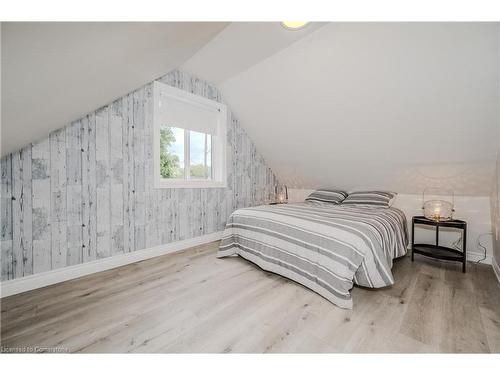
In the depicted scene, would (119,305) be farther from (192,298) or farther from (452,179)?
(452,179)

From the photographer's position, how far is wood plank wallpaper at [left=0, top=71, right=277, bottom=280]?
74.8 inches

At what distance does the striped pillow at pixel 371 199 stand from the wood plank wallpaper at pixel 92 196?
7.59 feet

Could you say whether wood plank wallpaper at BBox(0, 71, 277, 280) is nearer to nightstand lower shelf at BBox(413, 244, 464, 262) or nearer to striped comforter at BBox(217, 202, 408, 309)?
striped comforter at BBox(217, 202, 408, 309)

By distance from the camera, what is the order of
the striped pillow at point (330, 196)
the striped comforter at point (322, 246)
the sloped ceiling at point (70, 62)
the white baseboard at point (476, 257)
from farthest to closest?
the striped pillow at point (330, 196) → the white baseboard at point (476, 257) → the striped comforter at point (322, 246) → the sloped ceiling at point (70, 62)

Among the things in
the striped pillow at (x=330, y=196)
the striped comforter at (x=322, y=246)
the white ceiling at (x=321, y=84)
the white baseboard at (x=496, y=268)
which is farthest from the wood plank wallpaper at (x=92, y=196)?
the white baseboard at (x=496, y=268)

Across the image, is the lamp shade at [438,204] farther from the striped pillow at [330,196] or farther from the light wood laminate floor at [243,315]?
the striped pillow at [330,196]

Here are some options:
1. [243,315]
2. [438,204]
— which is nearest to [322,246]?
[243,315]

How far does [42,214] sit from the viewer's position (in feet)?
6.56

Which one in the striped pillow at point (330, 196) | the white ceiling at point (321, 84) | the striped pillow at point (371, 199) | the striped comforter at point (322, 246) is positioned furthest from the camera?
the striped pillow at point (330, 196)

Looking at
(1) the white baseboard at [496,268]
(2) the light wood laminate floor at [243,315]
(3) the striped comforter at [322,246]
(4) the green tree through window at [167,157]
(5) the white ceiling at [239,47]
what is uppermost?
(5) the white ceiling at [239,47]

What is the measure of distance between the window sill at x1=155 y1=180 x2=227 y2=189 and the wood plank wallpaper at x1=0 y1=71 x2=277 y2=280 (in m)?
0.06

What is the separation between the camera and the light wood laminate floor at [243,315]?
1300mm

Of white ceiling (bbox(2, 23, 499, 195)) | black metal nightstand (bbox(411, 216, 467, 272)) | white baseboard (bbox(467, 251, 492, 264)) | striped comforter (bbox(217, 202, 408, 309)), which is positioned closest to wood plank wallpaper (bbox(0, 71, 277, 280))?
white ceiling (bbox(2, 23, 499, 195))
